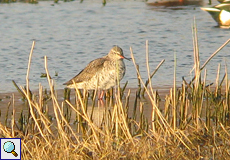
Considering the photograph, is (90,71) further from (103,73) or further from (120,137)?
(120,137)

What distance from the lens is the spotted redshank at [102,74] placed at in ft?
34.0

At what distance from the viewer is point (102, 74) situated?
10.5 metres

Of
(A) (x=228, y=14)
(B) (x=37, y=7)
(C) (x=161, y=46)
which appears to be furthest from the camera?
(B) (x=37, y=7)

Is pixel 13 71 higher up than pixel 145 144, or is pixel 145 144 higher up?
pixel 145 144

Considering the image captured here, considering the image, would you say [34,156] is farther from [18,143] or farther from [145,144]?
[145,144]

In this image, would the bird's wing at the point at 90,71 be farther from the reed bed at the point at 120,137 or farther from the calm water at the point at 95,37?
the reed bed at the point at 120,137

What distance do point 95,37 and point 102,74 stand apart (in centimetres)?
581

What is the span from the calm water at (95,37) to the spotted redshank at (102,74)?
25.1 inches

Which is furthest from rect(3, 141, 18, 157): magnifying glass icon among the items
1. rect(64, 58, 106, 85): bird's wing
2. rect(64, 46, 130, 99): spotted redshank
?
rect(64, 58, 106, 85): bird's wing

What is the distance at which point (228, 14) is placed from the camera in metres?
17.8

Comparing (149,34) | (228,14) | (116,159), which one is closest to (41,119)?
(116,159)

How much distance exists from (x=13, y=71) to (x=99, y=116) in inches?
153

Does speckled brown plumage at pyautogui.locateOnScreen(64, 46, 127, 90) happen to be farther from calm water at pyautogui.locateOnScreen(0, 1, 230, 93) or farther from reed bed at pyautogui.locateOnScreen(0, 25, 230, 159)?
reed bed at pyautogui.locateOnScreen(0, 25, 230, 159)

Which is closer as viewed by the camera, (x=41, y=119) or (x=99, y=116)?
(x=41, y=119)
